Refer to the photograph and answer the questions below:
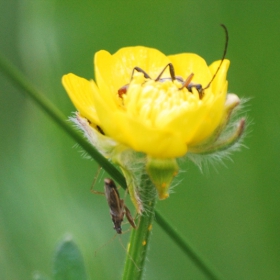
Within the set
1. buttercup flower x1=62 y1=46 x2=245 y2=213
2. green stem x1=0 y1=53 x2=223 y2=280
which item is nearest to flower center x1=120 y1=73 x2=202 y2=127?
buttercup flower x1=62 y1=46 x2=245 y2=213

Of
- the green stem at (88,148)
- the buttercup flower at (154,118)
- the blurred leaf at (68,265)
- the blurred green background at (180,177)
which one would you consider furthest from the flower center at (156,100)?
the blurred green background at (180,177)

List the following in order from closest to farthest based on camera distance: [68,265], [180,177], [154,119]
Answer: [154,119]
[68,265]
[180,177]

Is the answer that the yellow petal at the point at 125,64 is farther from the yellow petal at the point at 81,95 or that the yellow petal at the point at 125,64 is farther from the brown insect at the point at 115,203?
the brown insect at the point at 115,203

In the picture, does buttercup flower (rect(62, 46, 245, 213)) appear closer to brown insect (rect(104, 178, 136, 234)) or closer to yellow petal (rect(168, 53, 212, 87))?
yellow petal (rect(168, 53, 212, 87))

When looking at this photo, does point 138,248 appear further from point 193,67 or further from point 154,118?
point 193,67

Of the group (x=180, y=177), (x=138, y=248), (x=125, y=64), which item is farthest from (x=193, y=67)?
(x=180, y=177)

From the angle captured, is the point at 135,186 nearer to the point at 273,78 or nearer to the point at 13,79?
the point at 13,79

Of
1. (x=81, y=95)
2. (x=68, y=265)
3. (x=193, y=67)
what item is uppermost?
(x=81, y=95)

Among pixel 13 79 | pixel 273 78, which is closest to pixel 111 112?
pixel 13 79
